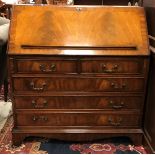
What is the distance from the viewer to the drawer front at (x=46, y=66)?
6.73 ft

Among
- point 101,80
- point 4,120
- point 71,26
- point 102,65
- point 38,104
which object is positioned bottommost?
point 4,120

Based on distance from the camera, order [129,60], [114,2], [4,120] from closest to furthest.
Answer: [129,60] → [4,120] → [114,2]

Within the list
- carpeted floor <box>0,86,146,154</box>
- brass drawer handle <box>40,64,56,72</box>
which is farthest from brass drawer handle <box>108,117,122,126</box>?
brass drawer handle <box>40,64,56,72</box>

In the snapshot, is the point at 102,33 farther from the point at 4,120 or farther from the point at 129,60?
the point at 4,120

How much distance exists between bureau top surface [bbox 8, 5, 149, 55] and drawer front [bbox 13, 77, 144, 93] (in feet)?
0.73

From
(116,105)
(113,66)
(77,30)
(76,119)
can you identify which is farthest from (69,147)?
(77,30)

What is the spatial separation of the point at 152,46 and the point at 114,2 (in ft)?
8.52

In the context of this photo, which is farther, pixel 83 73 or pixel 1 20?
pixel 1 20

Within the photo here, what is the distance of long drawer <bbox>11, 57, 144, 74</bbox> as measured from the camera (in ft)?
6.73

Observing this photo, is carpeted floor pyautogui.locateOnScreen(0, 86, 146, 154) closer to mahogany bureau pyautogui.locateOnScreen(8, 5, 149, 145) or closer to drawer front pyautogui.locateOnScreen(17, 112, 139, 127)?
mahogany bureau pyautogui.locateOnScreen(8, 5, 149, 145)

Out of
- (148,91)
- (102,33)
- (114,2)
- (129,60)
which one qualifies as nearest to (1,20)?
(102,33)

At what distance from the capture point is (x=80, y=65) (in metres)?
2.06

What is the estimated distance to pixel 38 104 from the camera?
219 centimetres

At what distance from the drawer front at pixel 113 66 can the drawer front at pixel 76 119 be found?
0.39m
